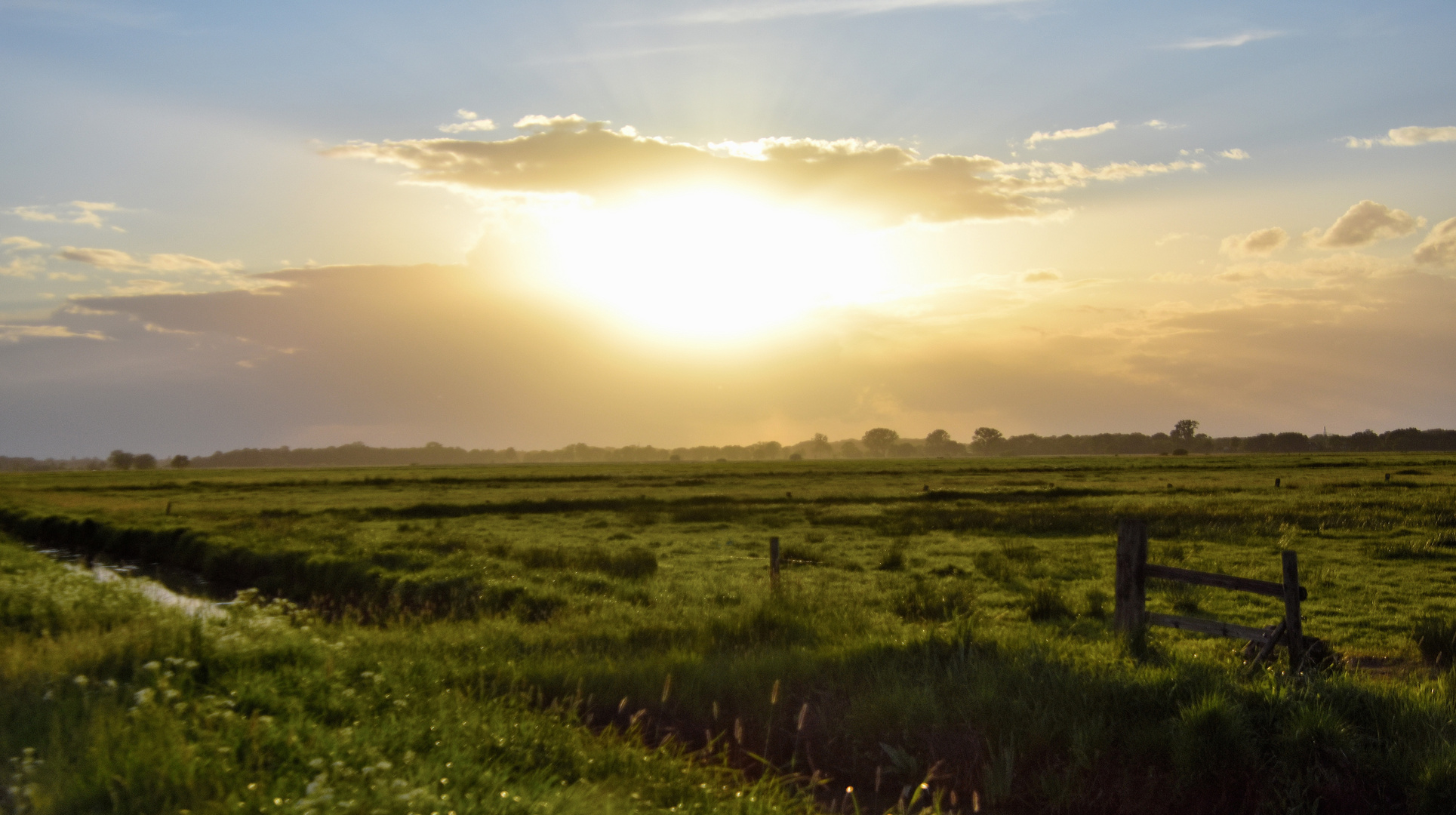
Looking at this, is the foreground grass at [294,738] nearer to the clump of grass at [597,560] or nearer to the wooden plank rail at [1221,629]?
the wooden plank rail at [1221,629]

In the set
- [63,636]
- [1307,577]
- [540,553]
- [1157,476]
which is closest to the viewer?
[63,636]

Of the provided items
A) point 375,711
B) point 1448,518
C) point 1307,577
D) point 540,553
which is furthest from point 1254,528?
point 375,711

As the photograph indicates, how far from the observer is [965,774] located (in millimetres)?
8516

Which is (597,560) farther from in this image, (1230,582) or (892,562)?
(1230,582)

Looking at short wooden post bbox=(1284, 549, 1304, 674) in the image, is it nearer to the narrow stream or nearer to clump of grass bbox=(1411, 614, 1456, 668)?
clump of grass bbox=(1411, 614, 1456, 668)

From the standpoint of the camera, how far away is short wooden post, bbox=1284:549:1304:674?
10.1m

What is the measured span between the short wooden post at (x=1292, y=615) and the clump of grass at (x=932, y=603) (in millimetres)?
5316

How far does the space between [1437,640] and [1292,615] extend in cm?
468

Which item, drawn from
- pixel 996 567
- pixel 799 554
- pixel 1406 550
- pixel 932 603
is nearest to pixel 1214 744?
pixel 932 603

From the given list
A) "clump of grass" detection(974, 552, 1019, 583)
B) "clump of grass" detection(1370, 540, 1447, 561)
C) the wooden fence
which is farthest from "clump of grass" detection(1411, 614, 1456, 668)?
"clump of grass" detection(1370, 540, 1447, 561)

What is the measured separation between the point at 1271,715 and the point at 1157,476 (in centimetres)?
7061

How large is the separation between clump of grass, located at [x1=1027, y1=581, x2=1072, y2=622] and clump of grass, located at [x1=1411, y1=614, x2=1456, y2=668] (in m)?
5.39

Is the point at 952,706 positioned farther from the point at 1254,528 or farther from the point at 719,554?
the point at 1254,528

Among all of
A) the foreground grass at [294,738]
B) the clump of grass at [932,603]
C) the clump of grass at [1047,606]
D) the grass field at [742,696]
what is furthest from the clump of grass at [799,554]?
the foreground grass at [294,738]
